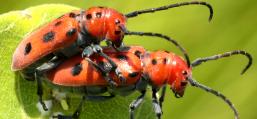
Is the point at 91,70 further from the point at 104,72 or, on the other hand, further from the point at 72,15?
the point at 72,15

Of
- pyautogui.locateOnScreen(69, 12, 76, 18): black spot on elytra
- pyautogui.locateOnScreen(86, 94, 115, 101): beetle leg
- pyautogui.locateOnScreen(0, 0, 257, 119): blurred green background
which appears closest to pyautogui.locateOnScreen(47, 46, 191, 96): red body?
pyautogui.locateOnScreen(86, 94, 115, 101): beetle leg

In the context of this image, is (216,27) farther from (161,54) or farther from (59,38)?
(59,38)

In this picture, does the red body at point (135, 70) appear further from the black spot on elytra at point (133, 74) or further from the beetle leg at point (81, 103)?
the beetle leg at point (81, 103)

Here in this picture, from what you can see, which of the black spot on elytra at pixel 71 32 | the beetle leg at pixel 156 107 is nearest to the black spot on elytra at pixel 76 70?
the black spot on elytra at pixel 71 32

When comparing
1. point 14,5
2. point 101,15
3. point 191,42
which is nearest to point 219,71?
point 191,42

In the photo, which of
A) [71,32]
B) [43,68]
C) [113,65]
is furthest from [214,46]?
[43,68]

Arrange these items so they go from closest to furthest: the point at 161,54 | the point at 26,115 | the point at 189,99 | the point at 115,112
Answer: the point at 26,115
the point at 115,112
the point at 161,54
the point at 189,99

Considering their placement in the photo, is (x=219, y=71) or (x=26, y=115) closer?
(x=26, y=115)
